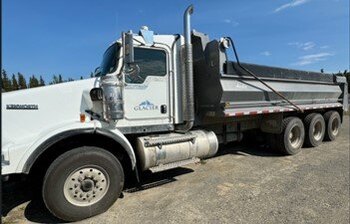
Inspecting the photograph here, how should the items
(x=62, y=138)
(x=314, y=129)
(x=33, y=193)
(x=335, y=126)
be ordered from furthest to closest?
(x=335, y=126) → (x=314, y=129) → (x=33, y=193) → (x=62, y=138)

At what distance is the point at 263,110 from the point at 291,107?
3.93 ft

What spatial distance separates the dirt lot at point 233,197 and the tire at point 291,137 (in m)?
0.62

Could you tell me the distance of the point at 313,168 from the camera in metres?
6.13

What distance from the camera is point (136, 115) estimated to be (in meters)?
4.93

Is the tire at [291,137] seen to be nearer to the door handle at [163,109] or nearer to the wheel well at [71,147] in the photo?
the door handle at [163,109]

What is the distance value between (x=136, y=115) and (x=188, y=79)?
1.21m

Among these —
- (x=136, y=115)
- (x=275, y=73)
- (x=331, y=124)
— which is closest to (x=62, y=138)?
(x=136, y=115)

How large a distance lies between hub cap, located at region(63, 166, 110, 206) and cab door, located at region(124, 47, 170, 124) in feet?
3.71

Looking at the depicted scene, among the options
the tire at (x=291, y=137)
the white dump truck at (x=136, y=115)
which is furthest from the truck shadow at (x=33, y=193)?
the tire at (x=291, y=137)

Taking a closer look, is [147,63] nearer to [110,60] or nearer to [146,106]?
[110,60]

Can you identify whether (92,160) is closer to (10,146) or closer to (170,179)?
(10,146)

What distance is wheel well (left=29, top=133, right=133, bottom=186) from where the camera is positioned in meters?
4.14

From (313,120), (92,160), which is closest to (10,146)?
(92,160)

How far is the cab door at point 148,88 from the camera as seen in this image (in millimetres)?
4836
